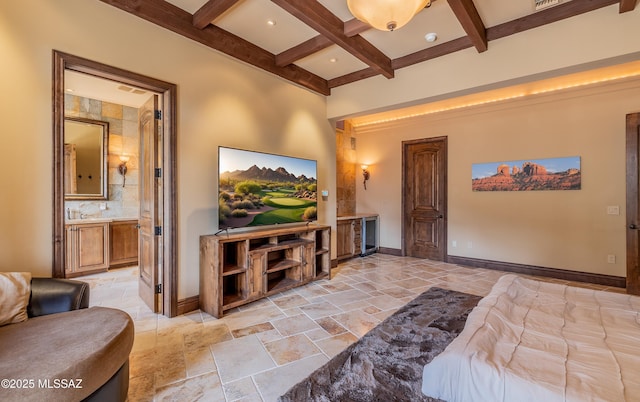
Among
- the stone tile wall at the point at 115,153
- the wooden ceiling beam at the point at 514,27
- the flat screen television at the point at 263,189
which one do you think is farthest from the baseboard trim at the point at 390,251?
the stone tile wall at the point at 115,153

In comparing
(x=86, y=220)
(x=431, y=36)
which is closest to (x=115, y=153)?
(x=86, y=220)

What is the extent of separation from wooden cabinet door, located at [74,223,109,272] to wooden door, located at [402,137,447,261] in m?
5.65

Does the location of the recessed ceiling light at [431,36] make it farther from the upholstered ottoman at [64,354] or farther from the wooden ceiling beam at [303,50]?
the upholstered ottoman at [64,354]

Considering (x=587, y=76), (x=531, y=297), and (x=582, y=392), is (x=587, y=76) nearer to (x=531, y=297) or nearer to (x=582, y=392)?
(x=531, y=297)

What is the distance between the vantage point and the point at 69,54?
2.28m

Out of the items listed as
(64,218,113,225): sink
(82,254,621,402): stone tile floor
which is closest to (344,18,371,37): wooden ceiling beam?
(82,254,621,402): stone tile floor

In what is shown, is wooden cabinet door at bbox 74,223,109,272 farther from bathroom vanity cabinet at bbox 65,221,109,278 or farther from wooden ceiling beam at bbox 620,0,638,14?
wooden ceiling beam at bbox 620,0,638,14

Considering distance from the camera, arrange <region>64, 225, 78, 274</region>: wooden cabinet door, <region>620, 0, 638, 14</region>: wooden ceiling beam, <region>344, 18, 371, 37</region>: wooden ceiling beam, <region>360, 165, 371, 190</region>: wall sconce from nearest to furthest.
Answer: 1. <region>620, 0, 638, 14</region>: wooden ceiling beam
2. <region>344, 18, 371, 37</region>: wooden ceiling beam
3. <region>64, 225, 78, 274</region>: wooden cabinet door
4. <region>360, 165, 371, 190</region>: wall sconce

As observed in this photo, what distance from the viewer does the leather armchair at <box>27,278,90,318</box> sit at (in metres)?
1.77

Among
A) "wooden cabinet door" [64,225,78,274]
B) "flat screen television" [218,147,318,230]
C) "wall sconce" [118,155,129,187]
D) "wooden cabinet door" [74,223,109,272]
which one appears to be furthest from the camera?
"wall sconce" [118,155,129,187]

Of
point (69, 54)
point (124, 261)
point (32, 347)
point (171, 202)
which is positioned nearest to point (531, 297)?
point (32, 347)

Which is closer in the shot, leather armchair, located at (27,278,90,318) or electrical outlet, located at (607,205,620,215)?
leather armchair, located at (27,278,90,318)

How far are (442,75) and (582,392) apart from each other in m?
3.60

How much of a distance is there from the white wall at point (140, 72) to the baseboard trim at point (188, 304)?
4.1 inches
